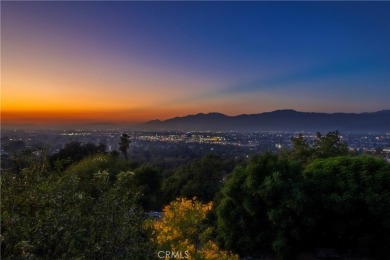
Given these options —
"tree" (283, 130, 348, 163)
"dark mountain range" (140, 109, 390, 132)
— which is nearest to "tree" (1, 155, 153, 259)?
"tree" (283, 130, 348, 163)

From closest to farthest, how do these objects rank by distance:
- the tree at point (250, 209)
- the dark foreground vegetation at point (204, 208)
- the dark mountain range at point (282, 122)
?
the dark foreground vegetation at point (204, 208) → the tree at point (250, 209) → the dark mountain range at point (282, 122)

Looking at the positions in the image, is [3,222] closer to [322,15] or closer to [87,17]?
[87,17]

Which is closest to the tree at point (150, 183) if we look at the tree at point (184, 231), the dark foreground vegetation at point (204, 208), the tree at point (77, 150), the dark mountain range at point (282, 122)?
the dark foreground vegetation at point (204, 208)

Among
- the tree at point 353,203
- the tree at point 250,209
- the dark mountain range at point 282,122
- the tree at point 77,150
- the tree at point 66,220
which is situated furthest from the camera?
the dark mountain range at point 282,122

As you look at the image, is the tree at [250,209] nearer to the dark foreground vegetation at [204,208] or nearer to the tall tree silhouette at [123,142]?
the dark foreground vegetation at [204,208]

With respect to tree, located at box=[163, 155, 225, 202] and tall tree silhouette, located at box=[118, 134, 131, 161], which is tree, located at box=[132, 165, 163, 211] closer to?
tree, located at box=[163, 155, 225, 202]

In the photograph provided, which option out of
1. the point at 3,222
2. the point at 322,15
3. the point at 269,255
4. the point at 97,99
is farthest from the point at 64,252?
the point at 97,99
